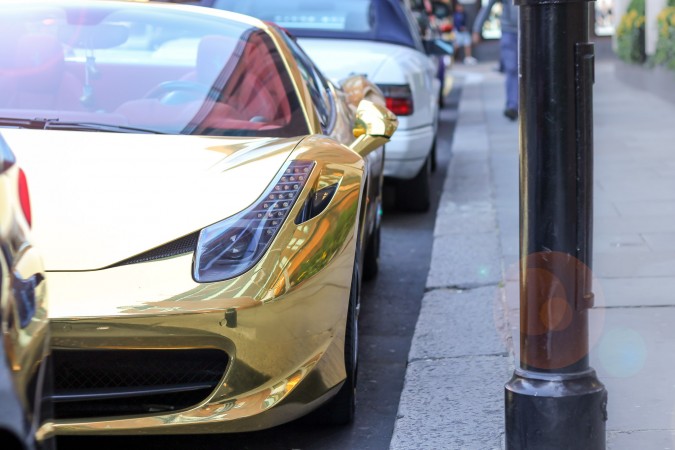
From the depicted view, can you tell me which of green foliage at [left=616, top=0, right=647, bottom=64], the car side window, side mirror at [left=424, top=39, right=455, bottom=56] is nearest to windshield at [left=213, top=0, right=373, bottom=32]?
side mirror at [left=424, top=39, right=455, bottom=56]

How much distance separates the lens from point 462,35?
2967 centimetres

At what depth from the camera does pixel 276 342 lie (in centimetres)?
364

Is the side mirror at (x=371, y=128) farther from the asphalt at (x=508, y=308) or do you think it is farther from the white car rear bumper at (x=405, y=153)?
the white car rear bumper at (x=405, y=153)

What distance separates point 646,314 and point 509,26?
9827 millimetres

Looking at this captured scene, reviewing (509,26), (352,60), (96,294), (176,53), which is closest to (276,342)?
(96,294)

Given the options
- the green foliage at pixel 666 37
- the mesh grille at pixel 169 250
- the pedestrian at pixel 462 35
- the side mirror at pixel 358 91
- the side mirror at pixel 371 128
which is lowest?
the pedestrian at pixel 462 35

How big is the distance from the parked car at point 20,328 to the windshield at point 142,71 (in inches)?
75.5

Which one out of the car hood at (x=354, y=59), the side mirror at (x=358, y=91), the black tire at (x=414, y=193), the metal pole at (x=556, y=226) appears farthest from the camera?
the black tire at (x=414, y=193)

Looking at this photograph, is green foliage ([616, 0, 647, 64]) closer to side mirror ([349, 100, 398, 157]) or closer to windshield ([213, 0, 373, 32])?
windshield ([213, 0, 373, 32])

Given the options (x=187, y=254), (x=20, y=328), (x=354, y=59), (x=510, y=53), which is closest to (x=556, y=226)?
(x=187, y=254)

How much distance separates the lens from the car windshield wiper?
14.4ft

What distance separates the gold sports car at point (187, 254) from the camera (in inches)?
139

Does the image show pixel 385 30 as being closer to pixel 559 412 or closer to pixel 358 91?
pixel 358 91

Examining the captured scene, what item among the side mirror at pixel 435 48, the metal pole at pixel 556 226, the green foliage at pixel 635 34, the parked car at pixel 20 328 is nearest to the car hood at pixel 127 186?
the metal pole at pixel 556 226
